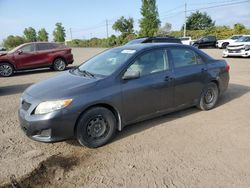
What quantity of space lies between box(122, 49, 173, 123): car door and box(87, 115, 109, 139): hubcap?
41 cm

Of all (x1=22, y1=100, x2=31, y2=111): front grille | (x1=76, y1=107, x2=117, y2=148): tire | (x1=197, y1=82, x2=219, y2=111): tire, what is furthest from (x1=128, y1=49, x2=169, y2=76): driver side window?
(x1=22, y1=100, x2=31, y2=111): front grille

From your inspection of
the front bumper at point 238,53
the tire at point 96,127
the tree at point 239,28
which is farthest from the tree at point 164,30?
the tire at point 96,127

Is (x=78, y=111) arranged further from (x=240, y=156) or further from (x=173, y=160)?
(x=240, y=156)

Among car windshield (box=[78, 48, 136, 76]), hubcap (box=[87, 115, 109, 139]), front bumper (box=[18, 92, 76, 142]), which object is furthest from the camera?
car windshield (box=[78, 48, 136, 76])

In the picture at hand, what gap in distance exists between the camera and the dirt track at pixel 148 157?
132 inches

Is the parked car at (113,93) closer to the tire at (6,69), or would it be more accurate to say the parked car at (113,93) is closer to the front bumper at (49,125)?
the front bumper at (49,125)

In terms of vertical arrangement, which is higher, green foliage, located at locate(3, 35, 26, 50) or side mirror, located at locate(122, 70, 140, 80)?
side mirror, located at locate(122, 70, 140, 80)

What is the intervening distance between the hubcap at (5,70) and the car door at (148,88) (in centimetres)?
1018

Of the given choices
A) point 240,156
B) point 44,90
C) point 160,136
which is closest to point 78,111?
point 44,90

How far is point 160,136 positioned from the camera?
4648mm

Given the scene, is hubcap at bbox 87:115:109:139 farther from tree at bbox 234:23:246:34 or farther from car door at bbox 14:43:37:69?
tree at bbox 234:23:246:34

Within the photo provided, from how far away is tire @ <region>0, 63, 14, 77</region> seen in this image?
1287 centimetres

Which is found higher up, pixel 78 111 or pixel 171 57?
pixel 171 57

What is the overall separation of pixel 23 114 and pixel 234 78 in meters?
8.24
